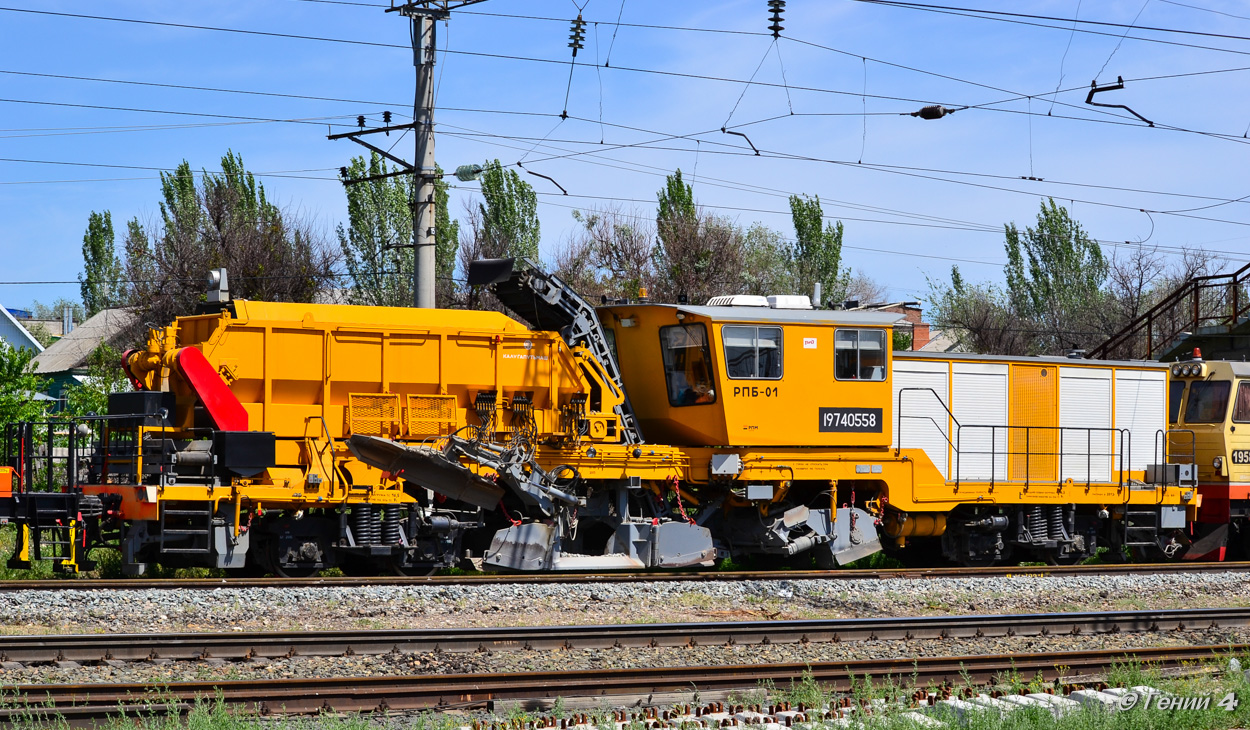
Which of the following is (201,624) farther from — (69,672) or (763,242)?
(763,242)

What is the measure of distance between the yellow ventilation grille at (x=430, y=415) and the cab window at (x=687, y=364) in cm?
316

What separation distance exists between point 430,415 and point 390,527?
158 centimetres

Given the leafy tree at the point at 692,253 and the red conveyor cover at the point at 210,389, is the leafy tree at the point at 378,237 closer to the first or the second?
the leafy tree at the point at 692,253

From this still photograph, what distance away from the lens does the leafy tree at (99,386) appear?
28052mm

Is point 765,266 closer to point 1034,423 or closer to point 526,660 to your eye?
point 1034,423

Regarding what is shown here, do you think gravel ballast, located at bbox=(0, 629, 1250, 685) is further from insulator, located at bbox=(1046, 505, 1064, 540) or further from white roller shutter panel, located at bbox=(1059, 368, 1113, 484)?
white roller shutter panel, located at bbox=(1059, 368, 1113, 484)

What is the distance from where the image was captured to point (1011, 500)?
57.8ft

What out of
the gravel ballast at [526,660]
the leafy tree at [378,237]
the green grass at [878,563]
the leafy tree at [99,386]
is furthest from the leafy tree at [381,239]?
the gravel ballast at [526,660]

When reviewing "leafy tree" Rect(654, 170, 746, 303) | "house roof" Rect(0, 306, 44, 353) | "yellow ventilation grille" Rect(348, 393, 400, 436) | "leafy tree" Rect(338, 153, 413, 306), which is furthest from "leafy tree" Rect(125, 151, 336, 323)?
"house roof" Rect(0, 306, 44, 353)

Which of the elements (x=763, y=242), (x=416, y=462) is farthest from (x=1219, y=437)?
(x=763, y=242)

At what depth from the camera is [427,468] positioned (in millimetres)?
14445

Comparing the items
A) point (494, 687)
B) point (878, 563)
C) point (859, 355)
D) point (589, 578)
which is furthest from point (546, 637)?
point (878, 563)

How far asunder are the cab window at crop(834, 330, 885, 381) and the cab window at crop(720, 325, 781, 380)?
3.13 ft

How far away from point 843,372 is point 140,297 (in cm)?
2775
